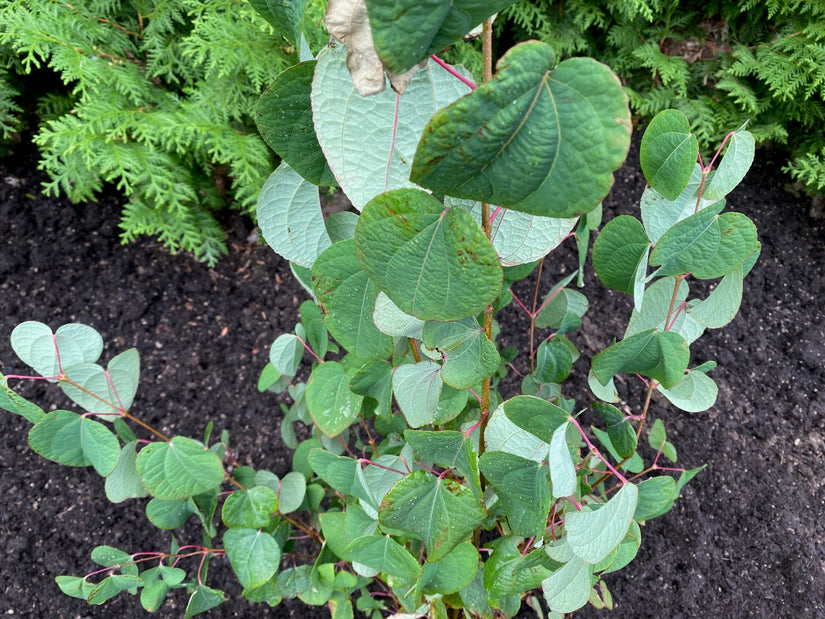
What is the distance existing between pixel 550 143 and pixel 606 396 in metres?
0.53

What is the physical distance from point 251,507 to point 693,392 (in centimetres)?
65

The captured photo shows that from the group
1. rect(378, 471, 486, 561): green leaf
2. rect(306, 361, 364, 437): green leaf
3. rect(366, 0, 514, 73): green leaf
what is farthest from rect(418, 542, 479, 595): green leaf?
rect(366, 0, 514, 73): green leaf

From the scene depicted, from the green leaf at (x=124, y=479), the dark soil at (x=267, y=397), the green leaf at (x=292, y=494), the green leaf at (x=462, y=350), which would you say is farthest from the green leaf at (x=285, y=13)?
the dark soil at (x=267, y=397)

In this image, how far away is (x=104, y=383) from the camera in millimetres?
755

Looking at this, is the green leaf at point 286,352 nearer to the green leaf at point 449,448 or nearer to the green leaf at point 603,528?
the green leaf at point 449,448

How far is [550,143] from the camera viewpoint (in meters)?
0.31

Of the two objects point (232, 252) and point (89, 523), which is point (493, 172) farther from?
point (232, 252)

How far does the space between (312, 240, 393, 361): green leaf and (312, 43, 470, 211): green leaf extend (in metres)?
0.09

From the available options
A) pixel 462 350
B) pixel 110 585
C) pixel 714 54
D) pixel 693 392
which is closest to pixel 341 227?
pixel 462 350

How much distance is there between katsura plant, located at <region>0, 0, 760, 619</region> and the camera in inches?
12.2

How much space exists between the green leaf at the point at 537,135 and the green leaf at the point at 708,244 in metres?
0.29

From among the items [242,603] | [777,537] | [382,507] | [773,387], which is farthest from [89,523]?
[773,387]

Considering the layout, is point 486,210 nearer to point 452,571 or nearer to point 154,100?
point 452,571

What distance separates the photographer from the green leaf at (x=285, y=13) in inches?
16.1
